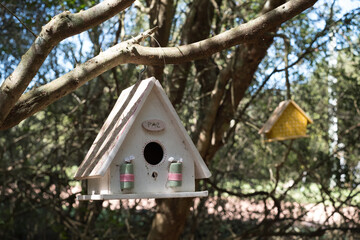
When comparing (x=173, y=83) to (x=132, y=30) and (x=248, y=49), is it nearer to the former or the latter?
(x=248, y=49)

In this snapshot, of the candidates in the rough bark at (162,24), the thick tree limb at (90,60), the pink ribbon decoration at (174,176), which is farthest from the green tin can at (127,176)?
the rough bark at (162,24)

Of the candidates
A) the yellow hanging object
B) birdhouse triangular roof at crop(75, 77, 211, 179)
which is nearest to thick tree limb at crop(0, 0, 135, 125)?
birdhouse triangular roof at crop(75, 77, 211, 179)

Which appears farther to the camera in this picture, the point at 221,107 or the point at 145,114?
the point at 221,107

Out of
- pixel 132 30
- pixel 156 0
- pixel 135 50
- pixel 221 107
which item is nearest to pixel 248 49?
pixel 221 107

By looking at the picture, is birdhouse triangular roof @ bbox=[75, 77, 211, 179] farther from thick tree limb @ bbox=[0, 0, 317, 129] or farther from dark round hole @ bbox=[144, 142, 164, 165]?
thick tree limb @ bbox=[0, 0, 317, 129]

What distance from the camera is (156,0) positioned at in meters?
5.02

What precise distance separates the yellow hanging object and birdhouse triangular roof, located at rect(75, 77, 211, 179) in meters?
1.96

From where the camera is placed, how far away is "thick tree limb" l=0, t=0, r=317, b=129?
2172mm

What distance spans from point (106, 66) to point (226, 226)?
617 cm

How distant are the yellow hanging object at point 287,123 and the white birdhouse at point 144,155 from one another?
1.98 metres

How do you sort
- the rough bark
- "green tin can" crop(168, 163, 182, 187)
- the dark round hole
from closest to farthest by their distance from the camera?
"green tin can" crop(168, 163, 182, 187) → the dark round hole → the rough bark

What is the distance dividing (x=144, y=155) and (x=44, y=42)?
106cm

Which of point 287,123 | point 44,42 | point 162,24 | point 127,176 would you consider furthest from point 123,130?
point 287,123

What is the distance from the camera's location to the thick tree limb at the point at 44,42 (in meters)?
2.12
